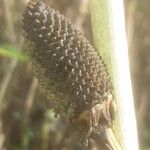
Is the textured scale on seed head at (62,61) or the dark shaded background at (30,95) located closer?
the textured scale on seed head at (62,61)

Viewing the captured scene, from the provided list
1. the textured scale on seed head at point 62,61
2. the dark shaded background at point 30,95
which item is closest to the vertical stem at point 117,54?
the textured scale on seed head at point 62,61

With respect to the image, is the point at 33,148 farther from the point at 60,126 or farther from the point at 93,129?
the point at 93,129

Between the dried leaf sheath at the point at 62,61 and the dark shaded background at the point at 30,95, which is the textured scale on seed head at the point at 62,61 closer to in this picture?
the dried leaf sheath at the point at 62,61

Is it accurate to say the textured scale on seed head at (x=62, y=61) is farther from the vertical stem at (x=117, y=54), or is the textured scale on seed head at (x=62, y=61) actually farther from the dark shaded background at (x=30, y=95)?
the dark shaded background at (x=30, y=95)

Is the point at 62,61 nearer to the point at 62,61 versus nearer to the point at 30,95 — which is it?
the point at 62,61

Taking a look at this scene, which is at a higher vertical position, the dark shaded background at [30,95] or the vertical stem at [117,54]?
the dark shaded background at [30,95]

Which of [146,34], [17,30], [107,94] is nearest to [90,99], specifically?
[107,94]

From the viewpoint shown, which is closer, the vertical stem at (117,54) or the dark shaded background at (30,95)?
the vertical stem at (117,54)

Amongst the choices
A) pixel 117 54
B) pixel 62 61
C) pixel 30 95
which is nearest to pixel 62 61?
pixel 62 61
